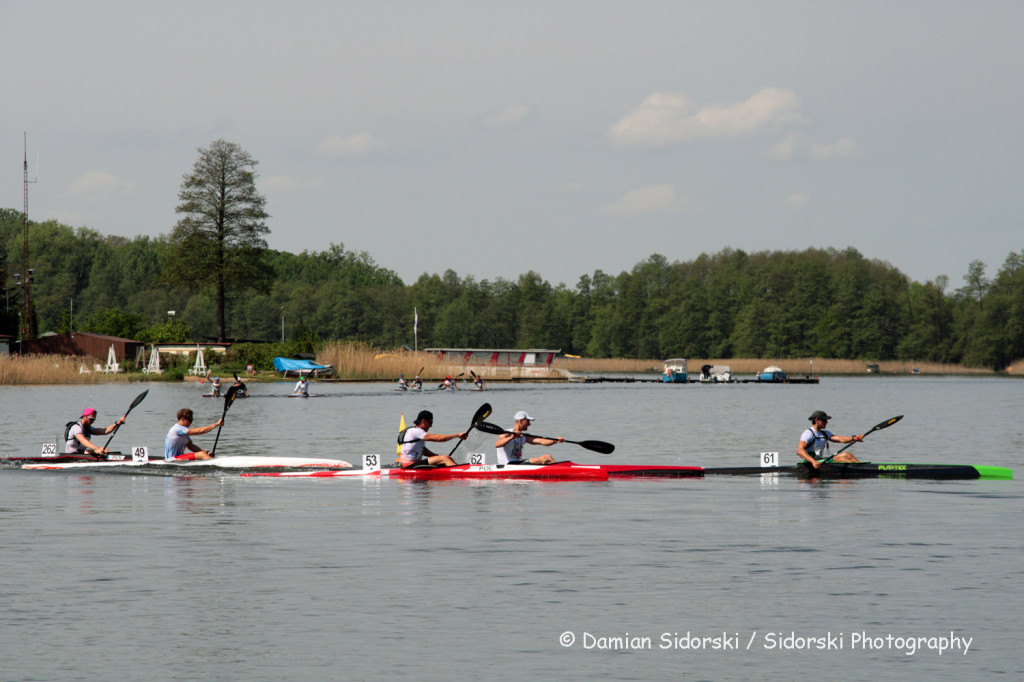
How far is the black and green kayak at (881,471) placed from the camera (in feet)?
82.1

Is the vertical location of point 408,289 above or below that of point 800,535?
above

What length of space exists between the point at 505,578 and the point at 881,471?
13.5 meters

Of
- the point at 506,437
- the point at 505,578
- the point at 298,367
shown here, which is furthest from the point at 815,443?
the point at 298,367

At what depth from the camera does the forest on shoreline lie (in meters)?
149

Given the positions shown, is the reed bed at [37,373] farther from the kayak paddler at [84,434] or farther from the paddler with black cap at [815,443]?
the paddler with black cap at [815,443]

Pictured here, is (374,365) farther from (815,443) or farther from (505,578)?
(505,578)

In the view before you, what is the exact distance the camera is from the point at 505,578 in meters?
15.1

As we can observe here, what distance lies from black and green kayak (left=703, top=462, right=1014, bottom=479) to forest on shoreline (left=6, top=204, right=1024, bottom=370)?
379 ft

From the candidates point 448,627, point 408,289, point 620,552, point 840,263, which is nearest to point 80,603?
point 448,627

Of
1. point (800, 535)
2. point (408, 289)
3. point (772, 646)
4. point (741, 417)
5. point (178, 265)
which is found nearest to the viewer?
point (772, 646)

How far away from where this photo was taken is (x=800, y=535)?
18609 millimetres

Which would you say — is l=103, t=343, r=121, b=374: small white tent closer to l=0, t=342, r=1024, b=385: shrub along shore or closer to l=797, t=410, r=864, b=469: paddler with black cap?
l=0, t=342, r=1024, b=385: shrub along shore

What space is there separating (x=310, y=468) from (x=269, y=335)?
150 meters

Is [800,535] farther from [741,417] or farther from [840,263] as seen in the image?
[840,263]
